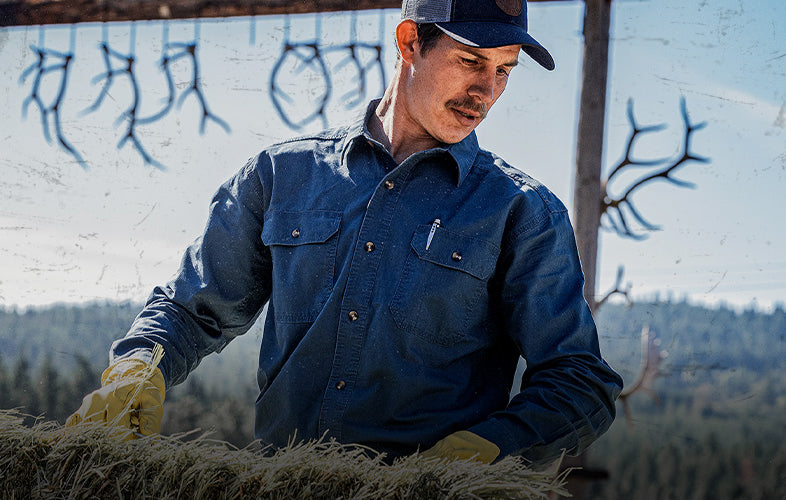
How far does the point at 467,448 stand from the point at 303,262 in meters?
0.47

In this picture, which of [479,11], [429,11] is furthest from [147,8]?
[479,11]

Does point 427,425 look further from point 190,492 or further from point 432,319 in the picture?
point 190,492

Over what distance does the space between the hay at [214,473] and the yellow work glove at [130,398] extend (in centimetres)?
17

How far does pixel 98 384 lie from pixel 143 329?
217cm

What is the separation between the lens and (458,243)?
54.7 inches

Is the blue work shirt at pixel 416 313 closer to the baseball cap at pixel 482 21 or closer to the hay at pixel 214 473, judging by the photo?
the baseball cap at pixel 482 21

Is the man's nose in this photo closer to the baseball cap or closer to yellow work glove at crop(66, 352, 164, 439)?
the baseball cap

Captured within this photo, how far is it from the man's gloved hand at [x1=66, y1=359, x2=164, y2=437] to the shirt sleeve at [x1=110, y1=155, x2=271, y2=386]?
0.50 ft

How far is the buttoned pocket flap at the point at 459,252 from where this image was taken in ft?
4.54

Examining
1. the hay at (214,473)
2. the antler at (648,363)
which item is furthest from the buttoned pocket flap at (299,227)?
the antler at (648,363)

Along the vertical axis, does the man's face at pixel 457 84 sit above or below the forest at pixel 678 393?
above

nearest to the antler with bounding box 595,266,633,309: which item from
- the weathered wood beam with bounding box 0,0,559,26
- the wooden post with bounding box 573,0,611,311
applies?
the wooden post with bounding box 573,0,611,311

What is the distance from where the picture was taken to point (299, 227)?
1.46 metres

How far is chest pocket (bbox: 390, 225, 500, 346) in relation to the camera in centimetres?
137
